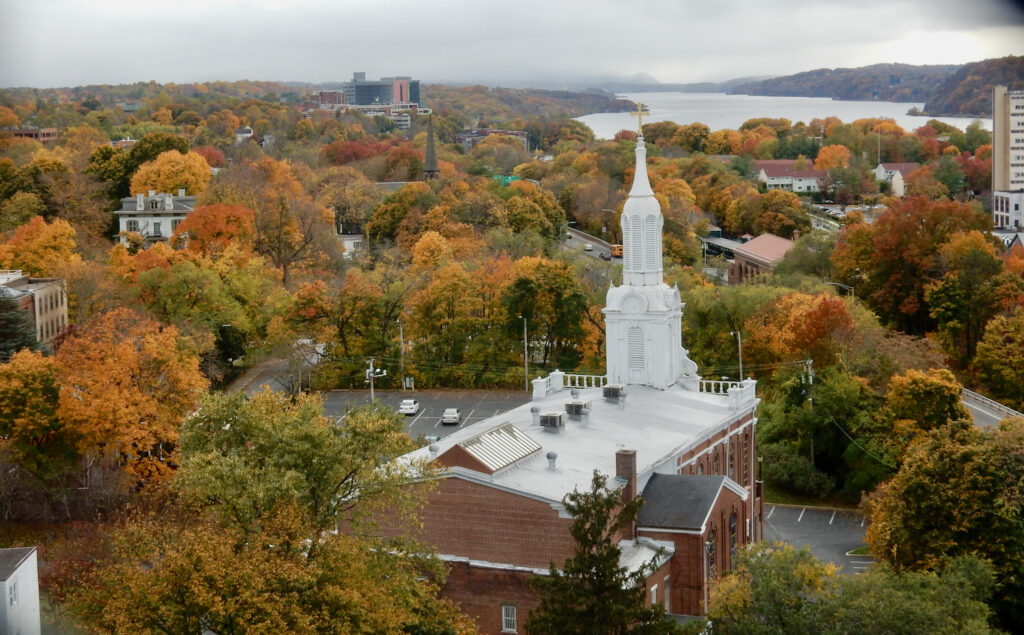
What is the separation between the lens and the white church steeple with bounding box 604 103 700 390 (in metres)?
47.3

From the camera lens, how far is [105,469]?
50.0 meters

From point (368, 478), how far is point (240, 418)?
12.4ft

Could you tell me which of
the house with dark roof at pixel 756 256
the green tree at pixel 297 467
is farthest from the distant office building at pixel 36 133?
the green tree at pixel 297 467

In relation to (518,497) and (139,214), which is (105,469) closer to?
(518,497)

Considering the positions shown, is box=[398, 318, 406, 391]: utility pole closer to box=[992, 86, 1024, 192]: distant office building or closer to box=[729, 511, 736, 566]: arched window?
box=[729, 511, 736, 566]: arched window

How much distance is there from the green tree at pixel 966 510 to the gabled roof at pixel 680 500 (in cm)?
470

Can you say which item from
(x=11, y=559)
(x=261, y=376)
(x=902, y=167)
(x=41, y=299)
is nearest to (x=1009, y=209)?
(x=902, y=167)

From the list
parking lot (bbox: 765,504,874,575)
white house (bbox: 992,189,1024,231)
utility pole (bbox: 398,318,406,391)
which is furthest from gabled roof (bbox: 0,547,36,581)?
white house (bbox: 992,189,1024,231)

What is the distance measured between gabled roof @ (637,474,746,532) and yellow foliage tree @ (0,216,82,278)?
1894 inches

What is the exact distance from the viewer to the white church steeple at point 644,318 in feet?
155

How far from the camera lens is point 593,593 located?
28953 millimetres

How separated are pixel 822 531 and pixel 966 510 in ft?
50.4

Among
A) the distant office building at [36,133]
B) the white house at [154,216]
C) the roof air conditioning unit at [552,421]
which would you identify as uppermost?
the distant office building at [36,133]

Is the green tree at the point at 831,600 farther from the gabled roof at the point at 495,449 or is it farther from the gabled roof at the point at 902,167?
the gabled roof at the point at 902,167
